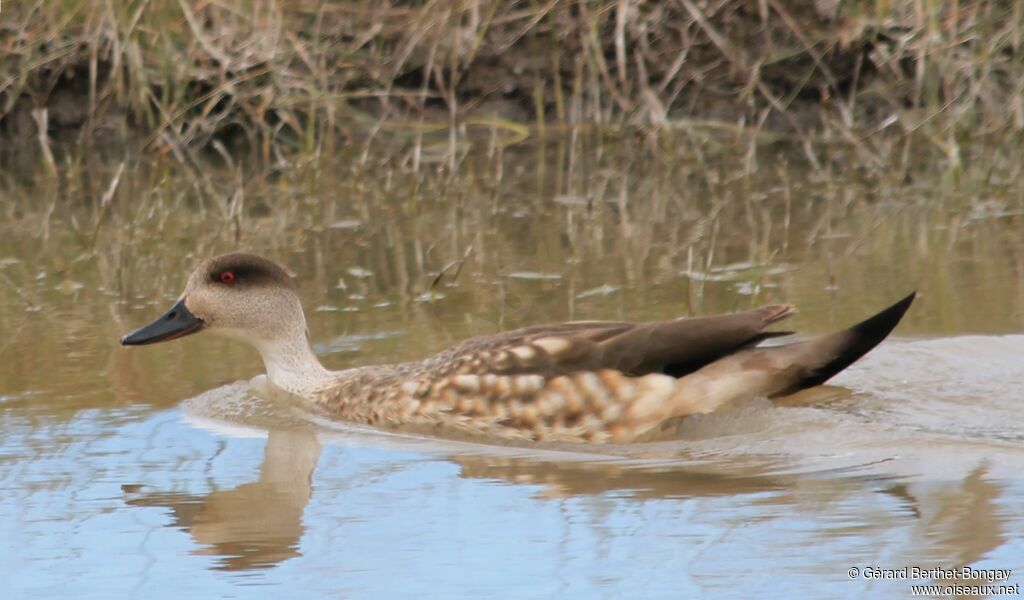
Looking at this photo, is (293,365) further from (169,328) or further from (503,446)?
(503,446)

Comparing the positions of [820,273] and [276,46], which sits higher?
[276,46]

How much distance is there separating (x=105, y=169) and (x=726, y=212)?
4.35 m

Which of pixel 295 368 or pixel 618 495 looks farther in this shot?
pixel 295 368

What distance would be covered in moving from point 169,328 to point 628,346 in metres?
1.88

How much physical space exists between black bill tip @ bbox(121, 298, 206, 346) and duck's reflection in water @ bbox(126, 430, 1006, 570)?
43.5 inches

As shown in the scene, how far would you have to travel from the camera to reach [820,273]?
8.76m

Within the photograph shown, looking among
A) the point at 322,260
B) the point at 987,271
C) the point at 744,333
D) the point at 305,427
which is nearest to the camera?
the point at 744,333

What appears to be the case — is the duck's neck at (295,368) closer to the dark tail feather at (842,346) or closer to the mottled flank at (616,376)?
the mottled flank at (616,376)

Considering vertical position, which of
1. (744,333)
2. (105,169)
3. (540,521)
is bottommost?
(540,521)

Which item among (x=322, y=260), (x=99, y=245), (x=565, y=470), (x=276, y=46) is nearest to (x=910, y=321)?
(x=565, y=470)

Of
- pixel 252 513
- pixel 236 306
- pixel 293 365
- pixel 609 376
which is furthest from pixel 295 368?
pixel 252 513

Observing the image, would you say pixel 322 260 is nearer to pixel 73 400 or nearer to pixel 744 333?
pixel 73 400

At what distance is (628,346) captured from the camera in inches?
259

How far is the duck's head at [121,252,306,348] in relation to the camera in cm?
732
